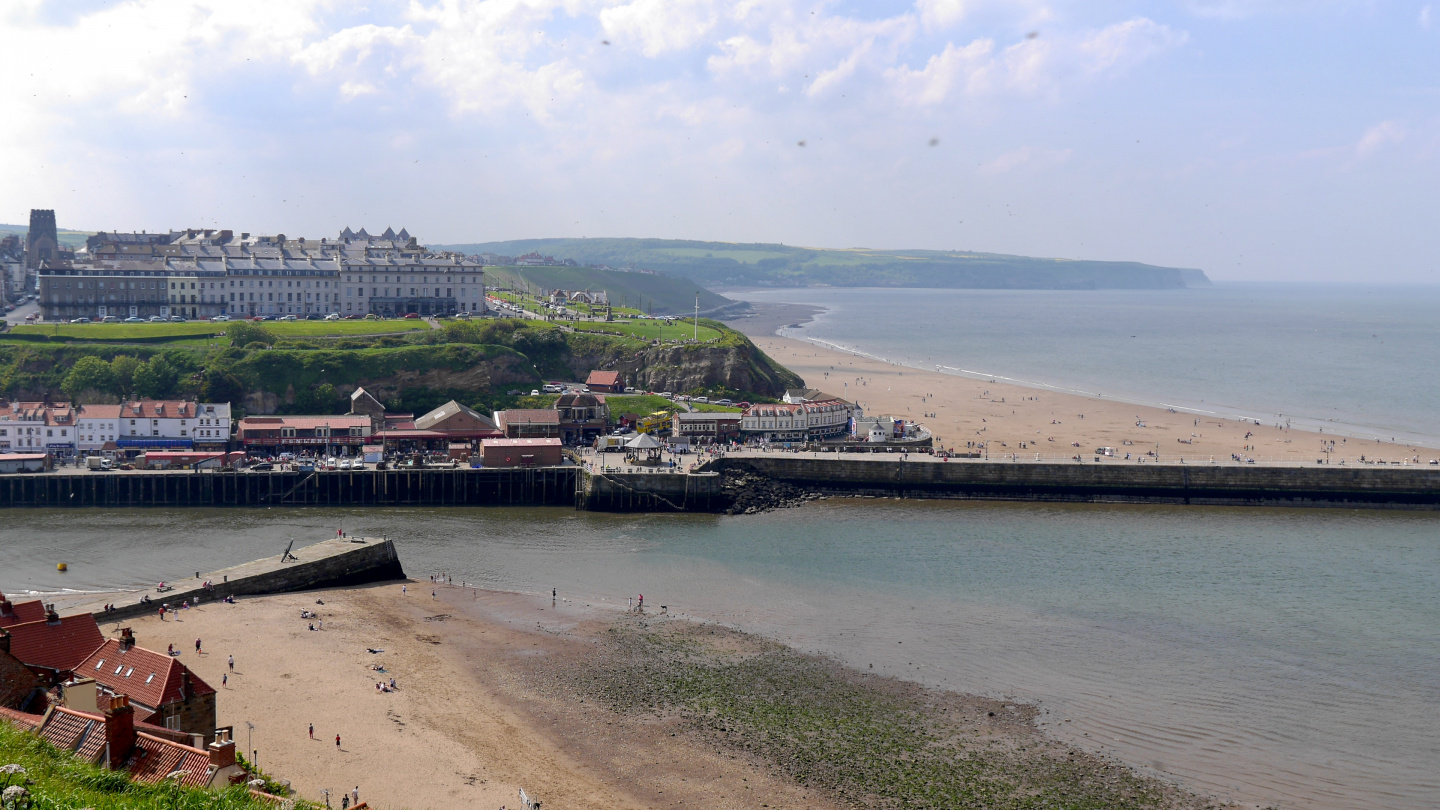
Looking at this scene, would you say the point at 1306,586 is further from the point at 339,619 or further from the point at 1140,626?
the point at 339,619

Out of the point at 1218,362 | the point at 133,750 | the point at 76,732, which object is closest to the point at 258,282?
the point at 76,732

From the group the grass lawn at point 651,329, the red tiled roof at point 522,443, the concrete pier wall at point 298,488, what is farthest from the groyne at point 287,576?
the grass lawn at point 651,329

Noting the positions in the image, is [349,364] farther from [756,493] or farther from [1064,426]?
[1064,426]

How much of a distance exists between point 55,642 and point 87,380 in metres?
57.8

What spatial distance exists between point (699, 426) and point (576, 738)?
42584 millimetres

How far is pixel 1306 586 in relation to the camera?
46.0 meters

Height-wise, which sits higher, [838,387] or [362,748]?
[838,387]

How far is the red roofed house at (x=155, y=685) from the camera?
2392 centimetres

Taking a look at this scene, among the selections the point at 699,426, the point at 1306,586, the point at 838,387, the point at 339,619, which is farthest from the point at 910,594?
the point at 838,387

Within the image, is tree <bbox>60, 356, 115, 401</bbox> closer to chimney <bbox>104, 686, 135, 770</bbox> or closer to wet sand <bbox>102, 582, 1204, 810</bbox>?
wet sand <bbox>102, 582, 1204, 810</bbox>

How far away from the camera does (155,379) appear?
250 ft

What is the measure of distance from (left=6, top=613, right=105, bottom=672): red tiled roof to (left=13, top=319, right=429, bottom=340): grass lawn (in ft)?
213

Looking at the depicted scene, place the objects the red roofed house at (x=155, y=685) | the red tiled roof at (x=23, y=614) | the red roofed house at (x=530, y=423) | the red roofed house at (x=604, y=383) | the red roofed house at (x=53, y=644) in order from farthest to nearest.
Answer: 1. the red roofed house at (x=604, y=383)
2. the red roofed house at (x=530, y=423)
3. the red tiled roof at (x=23, y=614)
4. the red roofed house at (x=53, y=644)
5. the red roofed house at (x=155, y=685)

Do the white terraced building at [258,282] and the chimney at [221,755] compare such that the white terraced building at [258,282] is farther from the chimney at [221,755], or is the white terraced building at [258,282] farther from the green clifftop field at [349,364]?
the chimney at [221,755]
